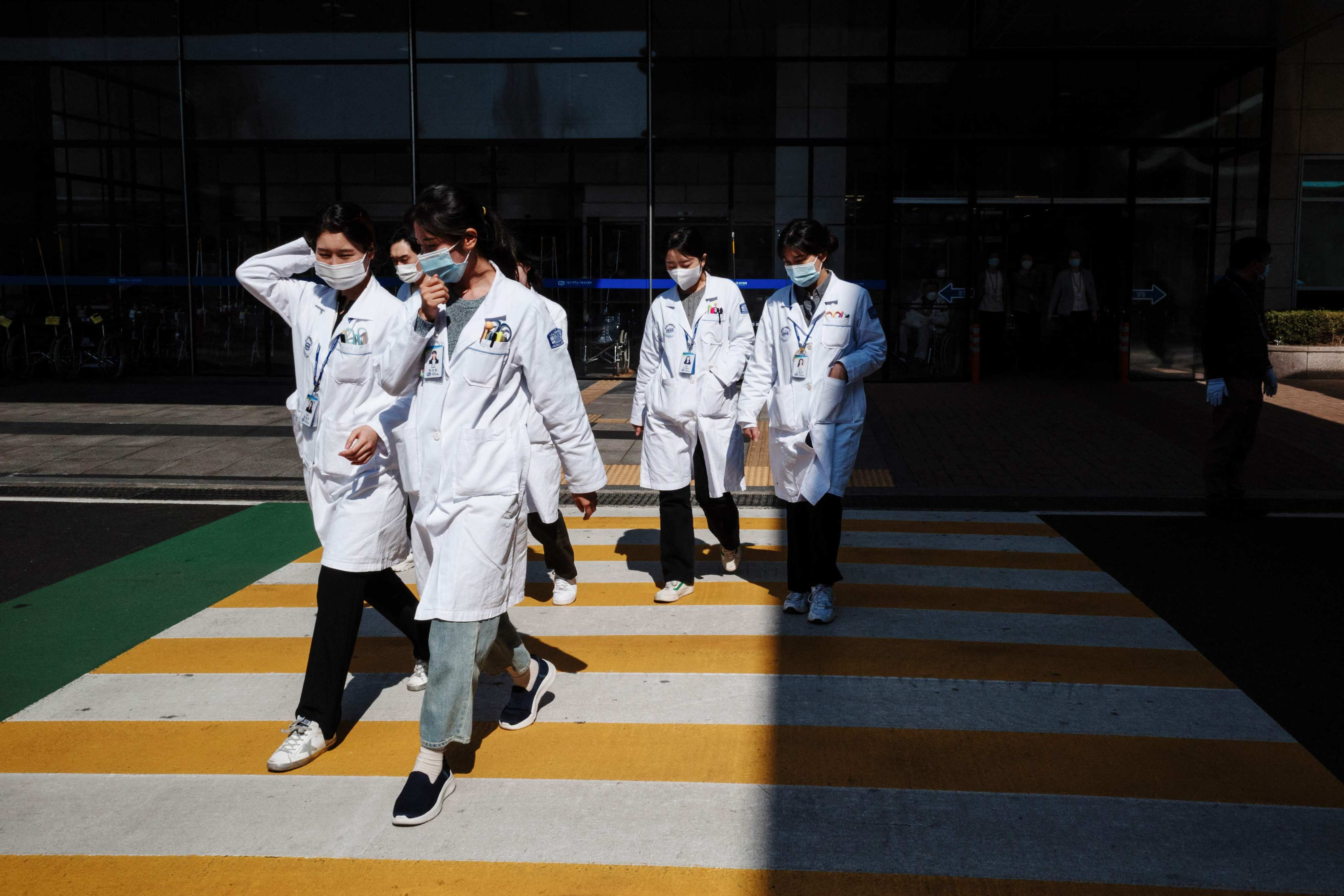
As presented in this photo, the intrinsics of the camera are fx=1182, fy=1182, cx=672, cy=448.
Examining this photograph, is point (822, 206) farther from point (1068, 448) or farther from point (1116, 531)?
point (1116, 531)

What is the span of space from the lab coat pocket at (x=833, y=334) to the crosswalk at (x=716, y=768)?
137cm

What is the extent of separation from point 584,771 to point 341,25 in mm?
16312

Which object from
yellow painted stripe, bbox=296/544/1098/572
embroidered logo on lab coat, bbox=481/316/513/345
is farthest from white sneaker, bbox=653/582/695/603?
embroidered logo on lab coat, bbox=481/316/513/345

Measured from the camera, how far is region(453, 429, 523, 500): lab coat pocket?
369 cm

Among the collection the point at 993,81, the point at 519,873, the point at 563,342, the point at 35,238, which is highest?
the point at 993,81

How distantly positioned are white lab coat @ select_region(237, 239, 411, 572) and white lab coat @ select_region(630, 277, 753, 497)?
1.97m

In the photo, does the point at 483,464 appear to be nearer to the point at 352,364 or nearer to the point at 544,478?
the point at 352,364

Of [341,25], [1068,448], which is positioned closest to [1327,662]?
[1068,448]

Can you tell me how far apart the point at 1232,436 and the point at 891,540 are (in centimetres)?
266

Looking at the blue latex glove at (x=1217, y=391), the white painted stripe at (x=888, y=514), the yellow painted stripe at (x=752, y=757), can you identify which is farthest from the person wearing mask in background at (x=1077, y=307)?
the yellow painted stripe at (x=752, y=757)

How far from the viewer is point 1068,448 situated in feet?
35.4

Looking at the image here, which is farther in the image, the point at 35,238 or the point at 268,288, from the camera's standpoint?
the point at 35,238

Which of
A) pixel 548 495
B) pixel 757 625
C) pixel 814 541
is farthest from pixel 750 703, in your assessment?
pixel 548 495

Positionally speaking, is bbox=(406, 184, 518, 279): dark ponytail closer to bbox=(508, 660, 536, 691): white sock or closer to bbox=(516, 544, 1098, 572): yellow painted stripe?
bbox=(508, 660, 536, 691): white sock
